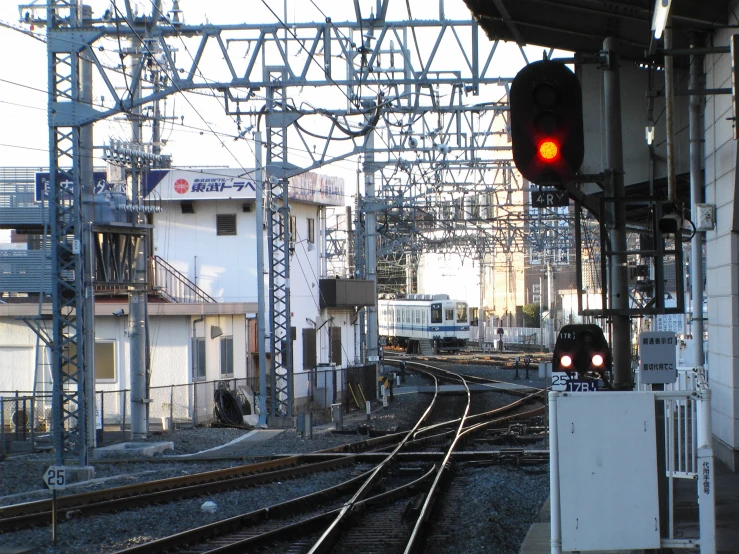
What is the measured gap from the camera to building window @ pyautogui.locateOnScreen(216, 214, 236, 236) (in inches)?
1187

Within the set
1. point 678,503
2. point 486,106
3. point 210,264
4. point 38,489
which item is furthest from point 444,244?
point 678,503

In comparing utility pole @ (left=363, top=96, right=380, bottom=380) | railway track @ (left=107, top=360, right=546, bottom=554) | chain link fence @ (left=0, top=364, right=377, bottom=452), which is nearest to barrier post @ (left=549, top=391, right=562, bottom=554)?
railway track @ (left=107, top=360, right=546, bottom=554)

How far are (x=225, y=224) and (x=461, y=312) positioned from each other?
30.5 m

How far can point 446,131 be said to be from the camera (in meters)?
24.6

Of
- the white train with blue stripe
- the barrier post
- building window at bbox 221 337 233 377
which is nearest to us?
the barrier post

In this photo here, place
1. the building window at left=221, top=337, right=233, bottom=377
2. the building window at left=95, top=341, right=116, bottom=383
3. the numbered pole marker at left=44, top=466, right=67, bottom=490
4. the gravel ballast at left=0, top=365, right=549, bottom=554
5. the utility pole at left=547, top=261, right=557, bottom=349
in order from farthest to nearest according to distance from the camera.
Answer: the utility pole at left=547, top=261, right=557, bottom=349, the building window at left=221, top=337, right=233, bottom=377, the building window at left=95, top=341, right=116, bottom=383, the numbered pole marker at left=44, top=466, right=67, bottom=490, the gravel ballast at left=0, top=365, right=549, bottom=554

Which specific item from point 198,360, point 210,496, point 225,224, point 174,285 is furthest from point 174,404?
point 210,496

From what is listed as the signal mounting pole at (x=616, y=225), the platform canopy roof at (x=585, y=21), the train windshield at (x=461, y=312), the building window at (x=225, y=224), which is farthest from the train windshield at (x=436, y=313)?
the signal mounting pole at (x=616, y=225)

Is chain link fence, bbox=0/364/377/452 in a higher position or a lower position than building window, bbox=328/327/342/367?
lower

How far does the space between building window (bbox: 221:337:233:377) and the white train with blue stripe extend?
2784cm

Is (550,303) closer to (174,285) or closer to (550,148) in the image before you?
(174,285)

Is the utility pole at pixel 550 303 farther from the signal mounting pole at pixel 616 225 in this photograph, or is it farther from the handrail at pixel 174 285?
the signal mounting pole at pixel 616 225

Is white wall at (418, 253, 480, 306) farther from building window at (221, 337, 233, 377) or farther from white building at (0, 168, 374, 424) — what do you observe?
building window at (221, 337, 233, 377)

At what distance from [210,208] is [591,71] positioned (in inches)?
662
